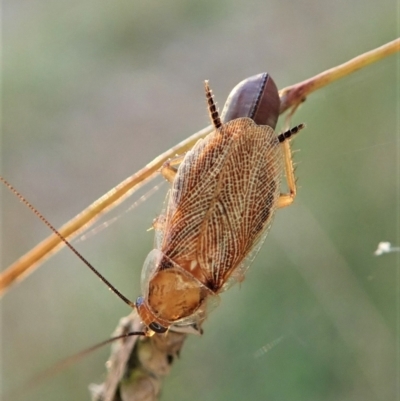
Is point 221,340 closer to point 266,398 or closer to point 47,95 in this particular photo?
point 266,398

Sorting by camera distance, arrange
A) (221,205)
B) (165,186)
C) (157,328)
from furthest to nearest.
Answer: (165,186) < (221,205) < (157,328)

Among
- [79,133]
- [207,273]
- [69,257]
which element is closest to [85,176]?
[79,133]

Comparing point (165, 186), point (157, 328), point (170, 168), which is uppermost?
point (170, 168)

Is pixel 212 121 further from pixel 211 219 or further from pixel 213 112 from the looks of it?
pixel 211 219

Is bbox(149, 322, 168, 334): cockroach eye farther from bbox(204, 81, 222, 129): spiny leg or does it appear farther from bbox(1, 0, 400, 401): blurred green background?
bbox(1, 0, 400, 401): blurred green background

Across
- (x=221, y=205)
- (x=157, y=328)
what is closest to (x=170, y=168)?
(x=221, y=205)

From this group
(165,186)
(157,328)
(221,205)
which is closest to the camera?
(157,328)

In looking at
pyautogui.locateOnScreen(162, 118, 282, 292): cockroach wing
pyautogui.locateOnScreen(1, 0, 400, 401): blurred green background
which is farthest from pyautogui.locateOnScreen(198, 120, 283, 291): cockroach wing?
pyautogui.locateOnScreen(1, 0, 400, 401): blurred green background
